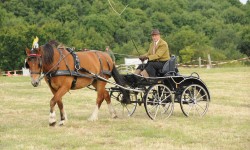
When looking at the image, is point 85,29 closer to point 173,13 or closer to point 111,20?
point 111,20

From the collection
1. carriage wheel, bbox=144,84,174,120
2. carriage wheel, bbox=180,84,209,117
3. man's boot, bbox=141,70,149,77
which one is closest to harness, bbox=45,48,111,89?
man's boot, bbox=141,70,149,77

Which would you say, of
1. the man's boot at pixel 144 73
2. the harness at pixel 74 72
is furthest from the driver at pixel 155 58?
the harness at pixel 74 72

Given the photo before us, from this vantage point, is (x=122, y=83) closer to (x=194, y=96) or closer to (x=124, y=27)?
(x=194, y=96)

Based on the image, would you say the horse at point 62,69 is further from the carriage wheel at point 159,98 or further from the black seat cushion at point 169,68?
the black seat cushion at point 169,68

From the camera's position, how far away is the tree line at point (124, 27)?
65963 mm

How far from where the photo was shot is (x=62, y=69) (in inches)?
425

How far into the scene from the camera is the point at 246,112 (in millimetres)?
12930

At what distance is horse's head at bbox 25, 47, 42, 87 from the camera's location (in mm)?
10234

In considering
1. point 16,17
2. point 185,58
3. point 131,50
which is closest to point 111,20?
point 131,50

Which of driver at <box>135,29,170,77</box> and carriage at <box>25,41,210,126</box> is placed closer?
carriage at <box>25,41,210,126</box>

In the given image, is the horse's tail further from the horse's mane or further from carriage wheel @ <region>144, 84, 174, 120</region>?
the horse's mane

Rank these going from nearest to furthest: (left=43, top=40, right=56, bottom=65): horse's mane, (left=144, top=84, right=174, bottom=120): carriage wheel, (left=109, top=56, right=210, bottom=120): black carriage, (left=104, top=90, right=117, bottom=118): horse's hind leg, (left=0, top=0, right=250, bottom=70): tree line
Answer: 1. (left=43, top=40, right=56, bottom=65): horse's mane
2. (left=144, top=84, right=174, bottom=120): carriage wheel
3. (left=109, top=56, right=210, bottom=120): black carriage
4. (left=104, top=90, right=117, bottom=118): horse's hind leg
5. (left=0, top=0, right=250, bottom=70): tree line

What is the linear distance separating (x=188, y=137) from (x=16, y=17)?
81272 millimetres

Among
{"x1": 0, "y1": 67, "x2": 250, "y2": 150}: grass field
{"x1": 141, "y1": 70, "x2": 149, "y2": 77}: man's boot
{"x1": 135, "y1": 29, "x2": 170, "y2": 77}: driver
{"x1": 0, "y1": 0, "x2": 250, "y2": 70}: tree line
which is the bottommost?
{"x1": 0, "y1": 67, "x2": 250, "y2": 150}: grass field
